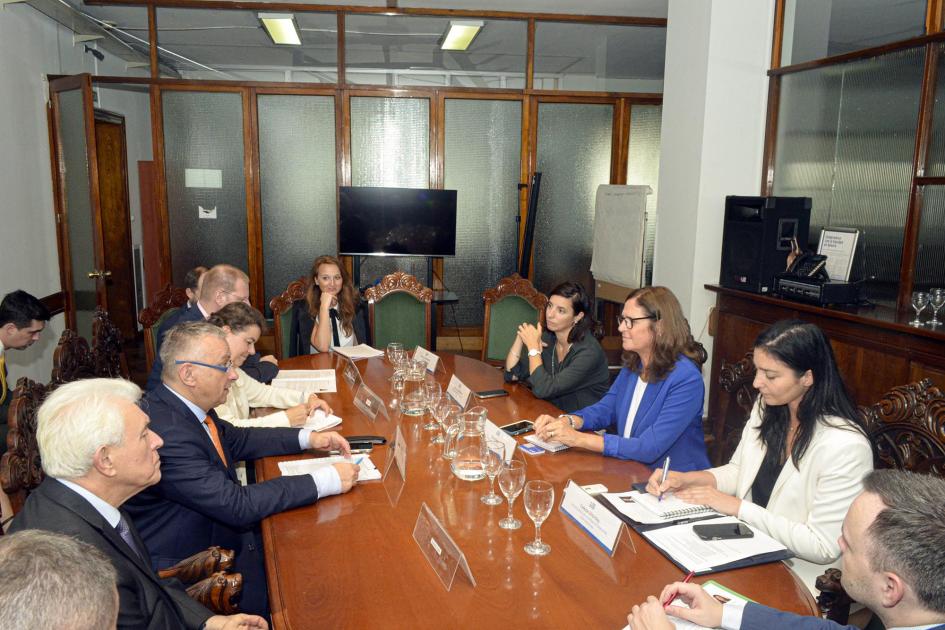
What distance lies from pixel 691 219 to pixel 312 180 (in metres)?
3.47

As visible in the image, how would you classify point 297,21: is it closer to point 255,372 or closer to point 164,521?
point 255,372

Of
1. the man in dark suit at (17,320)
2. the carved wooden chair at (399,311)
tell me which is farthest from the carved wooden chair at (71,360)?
the carved wooden chair at (399,311)

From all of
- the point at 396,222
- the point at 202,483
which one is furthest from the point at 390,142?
the point at 202,483

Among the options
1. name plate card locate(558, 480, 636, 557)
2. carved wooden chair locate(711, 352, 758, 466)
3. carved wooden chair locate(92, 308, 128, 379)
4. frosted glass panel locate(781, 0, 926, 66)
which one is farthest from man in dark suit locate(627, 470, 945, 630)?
frosted glass panel locate(781, 0, 926, 66)

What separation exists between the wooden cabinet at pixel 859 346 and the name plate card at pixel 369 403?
141cm

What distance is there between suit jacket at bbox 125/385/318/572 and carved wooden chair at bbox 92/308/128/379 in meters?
0.99

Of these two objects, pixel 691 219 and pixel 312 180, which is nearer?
pixel 691 219

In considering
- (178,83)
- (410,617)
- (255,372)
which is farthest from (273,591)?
(178,83)

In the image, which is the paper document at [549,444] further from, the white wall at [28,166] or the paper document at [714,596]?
the white wall at [28,166]

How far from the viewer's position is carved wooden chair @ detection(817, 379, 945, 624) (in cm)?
185

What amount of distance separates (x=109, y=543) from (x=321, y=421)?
119 centimetres

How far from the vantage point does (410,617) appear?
140 cm

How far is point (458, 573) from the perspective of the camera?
1.55 meters

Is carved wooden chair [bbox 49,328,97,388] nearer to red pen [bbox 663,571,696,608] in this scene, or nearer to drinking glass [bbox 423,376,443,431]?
drinking glass [bbox 423,376,443,431]
